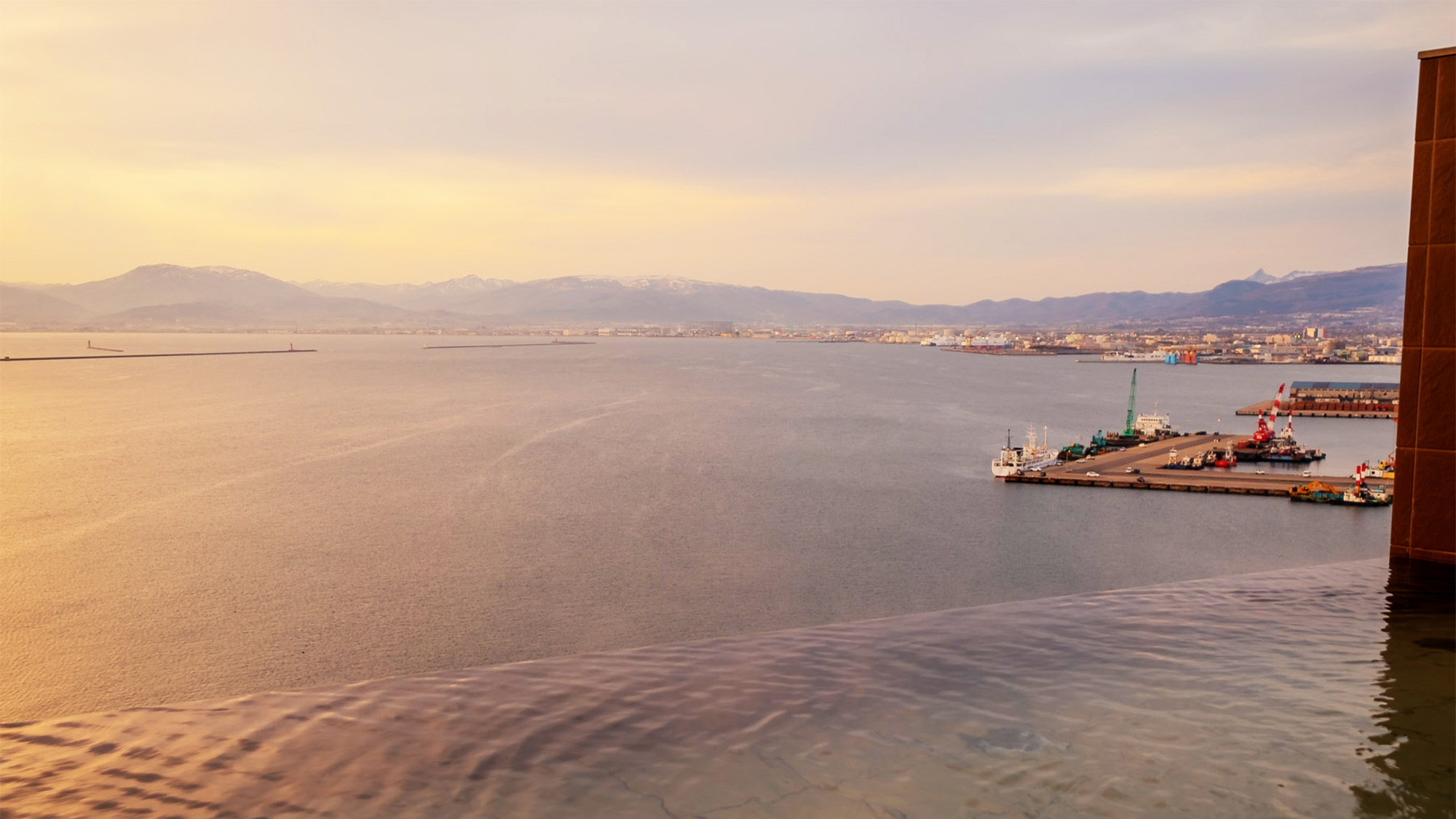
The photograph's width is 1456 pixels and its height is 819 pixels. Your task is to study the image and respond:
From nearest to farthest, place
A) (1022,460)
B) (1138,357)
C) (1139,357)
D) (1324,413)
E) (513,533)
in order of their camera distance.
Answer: (513,533) < (1022,460) < (1324,413) < (1139,357) < (1138,357)

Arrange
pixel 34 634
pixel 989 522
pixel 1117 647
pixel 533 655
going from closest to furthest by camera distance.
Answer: pixel 1117 647, pixel 533 655, pixel 34 634, pixel 989 522

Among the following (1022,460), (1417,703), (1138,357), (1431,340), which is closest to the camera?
(1417,703)

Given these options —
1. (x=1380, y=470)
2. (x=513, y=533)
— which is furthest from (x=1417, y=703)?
(x=1380, y=470)

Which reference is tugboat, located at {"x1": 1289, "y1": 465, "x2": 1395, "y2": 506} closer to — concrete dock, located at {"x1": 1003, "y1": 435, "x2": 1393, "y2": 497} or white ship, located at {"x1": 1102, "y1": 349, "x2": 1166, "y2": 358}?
concrete dock, located at {"x1": 1003, "y1": 435, "x2": 1393, "y2": 497}

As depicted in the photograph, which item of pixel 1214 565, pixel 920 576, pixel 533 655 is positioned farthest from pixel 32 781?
pixel 1214 565

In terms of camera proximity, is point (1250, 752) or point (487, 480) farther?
point (487, 480)

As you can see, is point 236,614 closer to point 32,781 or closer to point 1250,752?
point 32,781

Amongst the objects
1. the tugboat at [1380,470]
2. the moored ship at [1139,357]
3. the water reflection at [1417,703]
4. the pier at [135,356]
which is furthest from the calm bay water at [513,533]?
the moored ship at [1139,357]

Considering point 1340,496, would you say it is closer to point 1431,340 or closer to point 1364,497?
point 1364,497
